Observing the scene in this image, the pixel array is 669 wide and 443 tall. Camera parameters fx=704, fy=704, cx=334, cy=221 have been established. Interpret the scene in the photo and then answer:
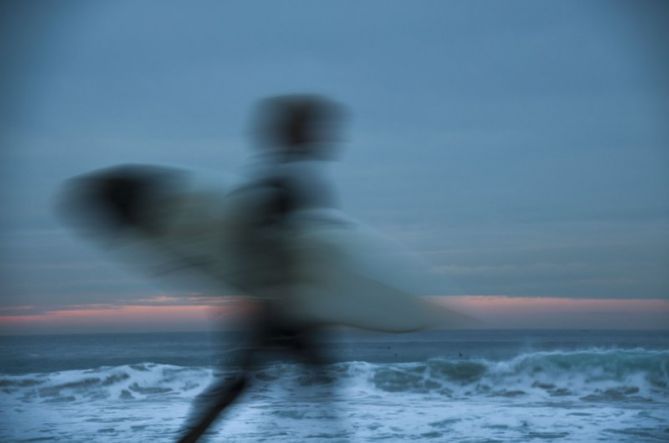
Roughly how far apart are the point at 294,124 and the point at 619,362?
15406 millimetres

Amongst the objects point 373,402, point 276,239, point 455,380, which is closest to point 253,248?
point 276,239

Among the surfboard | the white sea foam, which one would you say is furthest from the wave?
the surfboard

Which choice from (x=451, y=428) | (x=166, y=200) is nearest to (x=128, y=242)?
(x=166, y=200)

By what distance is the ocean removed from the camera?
22.4 feet

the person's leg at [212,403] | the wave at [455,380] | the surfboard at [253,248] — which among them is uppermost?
the surfboard at [253,248]

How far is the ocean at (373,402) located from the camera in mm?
6812

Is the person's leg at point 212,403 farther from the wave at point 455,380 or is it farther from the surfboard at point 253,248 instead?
the wave at point 455,380

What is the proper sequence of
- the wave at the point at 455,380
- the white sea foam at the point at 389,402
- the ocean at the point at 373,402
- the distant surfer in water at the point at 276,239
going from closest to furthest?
the distant surfer in water at the point at 276,239
the ocean at the point at 373,402
the white sea foam at the point at 389,402
the wave at the point at 455,380

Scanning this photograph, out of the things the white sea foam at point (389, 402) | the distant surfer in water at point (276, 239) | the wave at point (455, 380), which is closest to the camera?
the distant surfer in water at point (276, 239)

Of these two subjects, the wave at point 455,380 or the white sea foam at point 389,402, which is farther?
the wave at point 455,380

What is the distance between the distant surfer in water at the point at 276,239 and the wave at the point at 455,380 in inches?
400

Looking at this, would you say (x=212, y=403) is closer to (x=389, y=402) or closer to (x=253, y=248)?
(x=253, y=248)

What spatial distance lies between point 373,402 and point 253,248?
884 centimetres

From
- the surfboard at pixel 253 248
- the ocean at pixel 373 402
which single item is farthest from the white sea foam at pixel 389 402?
the surfboard at pixel 253 248
